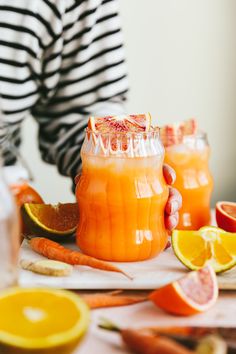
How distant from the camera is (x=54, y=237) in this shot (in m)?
0.97

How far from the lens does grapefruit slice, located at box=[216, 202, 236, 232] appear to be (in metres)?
1.00

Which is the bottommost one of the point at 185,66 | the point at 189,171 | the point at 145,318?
the point at 145,318

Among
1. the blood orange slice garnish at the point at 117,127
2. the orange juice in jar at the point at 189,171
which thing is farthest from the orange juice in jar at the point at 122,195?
the orange juice in jar at the point at 189,171

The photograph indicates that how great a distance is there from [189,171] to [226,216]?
94 millimetres

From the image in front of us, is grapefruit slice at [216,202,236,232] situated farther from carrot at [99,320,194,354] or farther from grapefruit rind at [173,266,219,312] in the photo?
carrot at [99,320,194,354]

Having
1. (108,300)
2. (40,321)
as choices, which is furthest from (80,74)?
(40,321)

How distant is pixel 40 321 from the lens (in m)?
0.63

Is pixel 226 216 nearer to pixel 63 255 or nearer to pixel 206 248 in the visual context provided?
pixel 206 248

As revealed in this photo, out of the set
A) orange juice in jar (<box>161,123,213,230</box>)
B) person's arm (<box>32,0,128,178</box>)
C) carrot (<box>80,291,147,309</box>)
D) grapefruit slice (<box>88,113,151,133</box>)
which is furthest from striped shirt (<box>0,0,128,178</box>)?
carrot (<box>80,291,147,309</box>)

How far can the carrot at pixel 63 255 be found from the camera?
0.86 m

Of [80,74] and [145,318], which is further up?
[80,74]

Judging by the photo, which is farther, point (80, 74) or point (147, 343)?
point (80, 74)

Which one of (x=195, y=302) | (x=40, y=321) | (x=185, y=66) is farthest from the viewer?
(x=185, y=66)

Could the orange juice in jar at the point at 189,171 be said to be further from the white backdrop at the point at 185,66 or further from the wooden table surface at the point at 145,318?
the white backdrop at the point at 185,66
